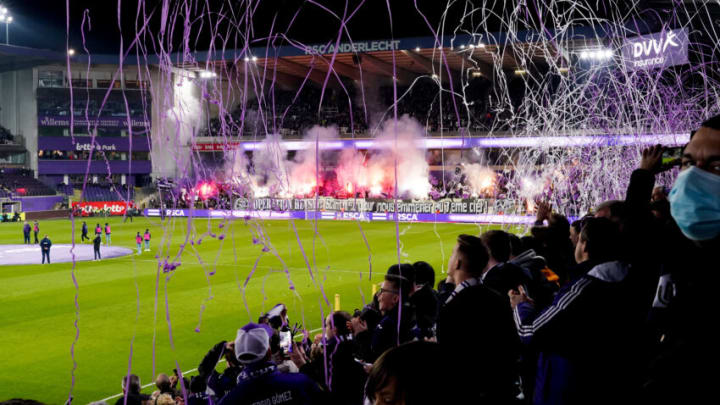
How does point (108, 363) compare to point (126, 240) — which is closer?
point (108, 363)

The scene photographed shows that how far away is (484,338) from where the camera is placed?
374 centimetres

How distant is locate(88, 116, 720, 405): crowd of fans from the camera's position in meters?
2.19

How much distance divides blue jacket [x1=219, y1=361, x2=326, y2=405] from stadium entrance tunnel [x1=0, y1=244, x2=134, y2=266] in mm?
24341

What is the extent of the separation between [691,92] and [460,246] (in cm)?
3449

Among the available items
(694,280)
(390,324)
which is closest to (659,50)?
(390,324)

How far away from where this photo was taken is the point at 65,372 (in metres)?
12.1

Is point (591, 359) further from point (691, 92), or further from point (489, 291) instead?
point (691, 92)

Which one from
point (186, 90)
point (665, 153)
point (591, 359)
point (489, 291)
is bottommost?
point (591, 359)

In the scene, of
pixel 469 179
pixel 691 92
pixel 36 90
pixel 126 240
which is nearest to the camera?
pixel 691 92

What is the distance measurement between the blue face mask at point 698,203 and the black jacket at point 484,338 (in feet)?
5.27

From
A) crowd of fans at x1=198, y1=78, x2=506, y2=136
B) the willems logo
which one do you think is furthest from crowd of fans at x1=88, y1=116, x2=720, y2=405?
crowd of fans at x1=198, y1=78, x2=506, y2=136

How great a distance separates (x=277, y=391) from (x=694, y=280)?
2.33m

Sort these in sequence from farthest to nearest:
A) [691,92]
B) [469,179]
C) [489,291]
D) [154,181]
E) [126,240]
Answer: [154,181] < [469,179] < [126,240] < [691,92] < [489,291]

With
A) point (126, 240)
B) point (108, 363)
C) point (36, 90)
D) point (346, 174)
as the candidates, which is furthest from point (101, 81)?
point (108, 363)
